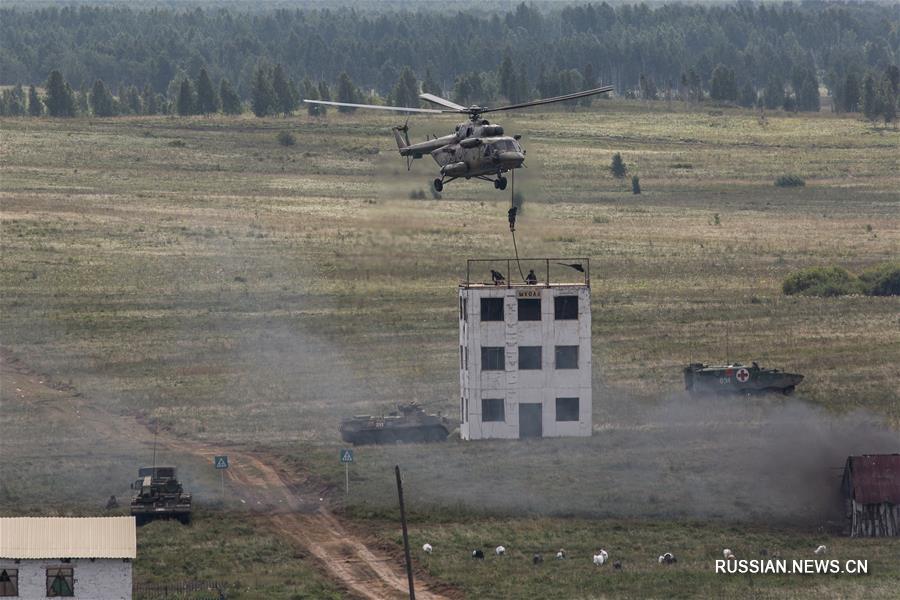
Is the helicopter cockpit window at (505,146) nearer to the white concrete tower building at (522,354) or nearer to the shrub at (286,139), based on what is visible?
the white concrete tower building at (522,354)

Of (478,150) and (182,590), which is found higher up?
(478,150)

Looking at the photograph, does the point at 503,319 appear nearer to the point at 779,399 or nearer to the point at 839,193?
the point at 779,399

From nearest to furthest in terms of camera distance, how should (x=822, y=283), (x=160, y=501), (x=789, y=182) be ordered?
(x=160, y=501)
(x=822, y=283)
(x=789, y=182)

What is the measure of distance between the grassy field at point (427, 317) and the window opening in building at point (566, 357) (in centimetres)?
290

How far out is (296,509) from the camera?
6044 centimetres

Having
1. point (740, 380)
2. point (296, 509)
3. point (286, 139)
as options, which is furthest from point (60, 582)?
point (286, 139)

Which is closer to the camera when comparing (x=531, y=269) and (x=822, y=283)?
(x=531, y=269)

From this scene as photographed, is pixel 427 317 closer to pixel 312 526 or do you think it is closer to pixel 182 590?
pixel 312 526

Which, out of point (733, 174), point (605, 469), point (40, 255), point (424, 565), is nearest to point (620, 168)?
point (733, 174)

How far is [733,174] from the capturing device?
17562 cm

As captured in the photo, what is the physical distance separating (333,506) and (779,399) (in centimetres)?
2097

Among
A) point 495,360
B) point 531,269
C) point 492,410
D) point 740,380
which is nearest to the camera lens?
point 495,360

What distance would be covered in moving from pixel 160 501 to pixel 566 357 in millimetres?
16393

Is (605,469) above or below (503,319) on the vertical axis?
below
